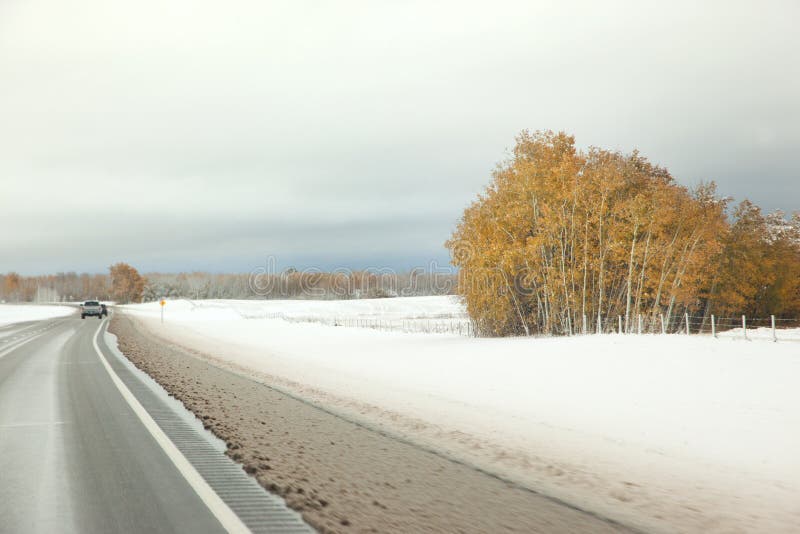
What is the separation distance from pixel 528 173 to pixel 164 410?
24.1 meters

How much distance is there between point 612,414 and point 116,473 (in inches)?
333

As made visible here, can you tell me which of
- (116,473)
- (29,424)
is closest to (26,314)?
(29,424)

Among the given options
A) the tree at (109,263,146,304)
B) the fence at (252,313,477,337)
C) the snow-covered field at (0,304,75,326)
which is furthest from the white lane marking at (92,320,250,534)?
the tree at (109,263,146,304)

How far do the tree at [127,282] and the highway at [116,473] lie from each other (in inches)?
6885

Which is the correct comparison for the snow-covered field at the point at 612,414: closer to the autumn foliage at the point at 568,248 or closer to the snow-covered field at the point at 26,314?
the autumn foliage at the point at 568,248

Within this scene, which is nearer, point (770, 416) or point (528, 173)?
point (770, 416)

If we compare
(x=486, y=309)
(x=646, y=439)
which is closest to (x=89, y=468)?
(x=646, y=439)

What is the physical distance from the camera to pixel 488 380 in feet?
53.8

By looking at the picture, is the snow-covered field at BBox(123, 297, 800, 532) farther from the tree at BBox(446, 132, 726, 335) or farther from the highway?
the tree at BBox(446, 132, 726, 335)

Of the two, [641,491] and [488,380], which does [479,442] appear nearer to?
[641,491]

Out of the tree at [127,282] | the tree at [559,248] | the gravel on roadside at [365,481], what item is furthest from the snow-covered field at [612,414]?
the tree at [127,282]

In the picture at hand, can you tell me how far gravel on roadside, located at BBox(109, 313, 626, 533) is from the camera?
5.32 m

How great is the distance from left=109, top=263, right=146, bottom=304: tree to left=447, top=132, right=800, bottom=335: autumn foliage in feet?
528

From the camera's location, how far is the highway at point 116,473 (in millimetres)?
5168
